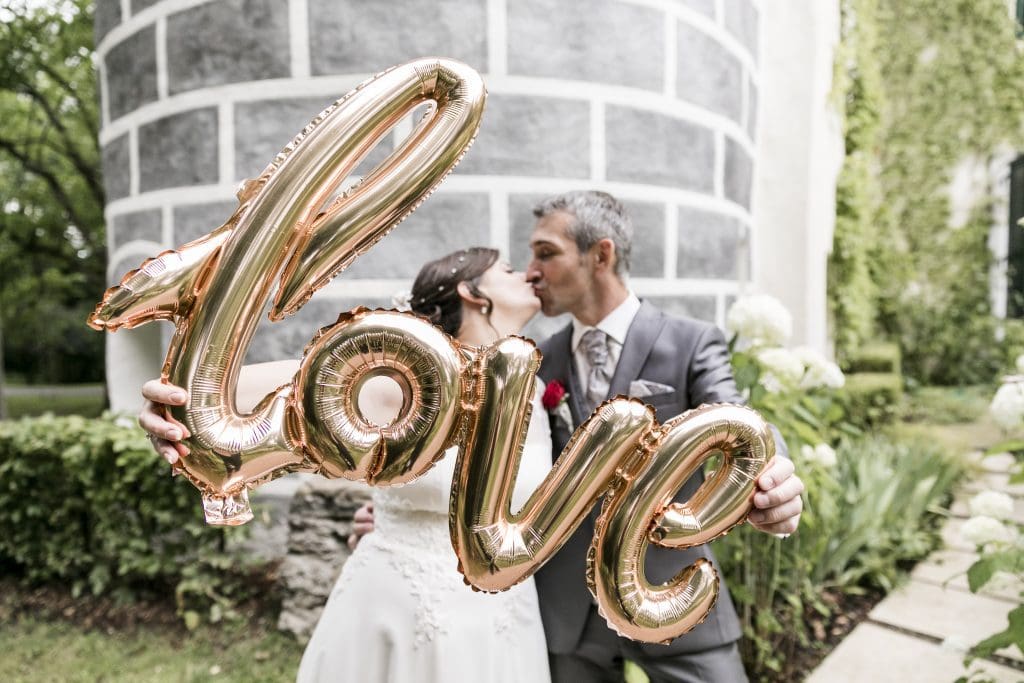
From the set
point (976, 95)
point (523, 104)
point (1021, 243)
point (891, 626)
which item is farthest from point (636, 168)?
point (976, 95)

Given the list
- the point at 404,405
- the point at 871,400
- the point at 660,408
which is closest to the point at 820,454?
the point at 660,408

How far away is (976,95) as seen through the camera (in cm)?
1066

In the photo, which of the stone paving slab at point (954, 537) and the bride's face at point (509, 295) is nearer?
the bride's face at point (509, 295)

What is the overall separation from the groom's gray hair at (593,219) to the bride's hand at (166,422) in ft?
3.39

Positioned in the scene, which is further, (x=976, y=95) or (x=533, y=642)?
(x=976, y=95)

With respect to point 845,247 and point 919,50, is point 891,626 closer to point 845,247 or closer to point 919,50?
point 845,247

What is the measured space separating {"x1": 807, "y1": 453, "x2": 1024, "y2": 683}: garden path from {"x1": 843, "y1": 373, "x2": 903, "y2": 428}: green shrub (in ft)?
8.71

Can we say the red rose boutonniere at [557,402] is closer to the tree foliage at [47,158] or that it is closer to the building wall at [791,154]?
the building wall at [791,154]

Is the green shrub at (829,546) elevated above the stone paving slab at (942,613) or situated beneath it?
elevated above

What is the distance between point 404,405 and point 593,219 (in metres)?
0.86

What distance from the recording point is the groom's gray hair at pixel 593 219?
64.4 inches

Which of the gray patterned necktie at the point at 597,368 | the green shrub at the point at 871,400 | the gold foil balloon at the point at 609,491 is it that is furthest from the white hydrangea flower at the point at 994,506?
the green shrub at the point at 871,400

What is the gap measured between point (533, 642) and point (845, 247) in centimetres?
669

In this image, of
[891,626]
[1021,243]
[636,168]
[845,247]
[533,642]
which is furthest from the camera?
[1021,243]
